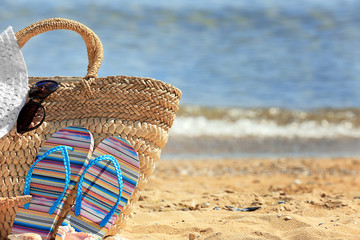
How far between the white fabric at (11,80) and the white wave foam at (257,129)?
478 cm

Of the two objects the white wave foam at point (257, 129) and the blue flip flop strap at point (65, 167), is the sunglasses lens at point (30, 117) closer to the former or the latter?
the blue flip flop strap at point (65, 167)

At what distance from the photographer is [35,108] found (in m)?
2.02

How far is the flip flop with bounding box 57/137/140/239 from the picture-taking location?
200cm

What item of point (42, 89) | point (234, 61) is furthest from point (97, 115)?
point (234, 61)

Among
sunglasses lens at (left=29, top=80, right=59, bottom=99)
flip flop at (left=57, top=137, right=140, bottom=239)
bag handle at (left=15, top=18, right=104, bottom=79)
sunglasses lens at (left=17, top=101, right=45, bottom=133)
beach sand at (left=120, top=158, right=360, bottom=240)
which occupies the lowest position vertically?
beach sand at (left=120, top=158, right=360, bottom=240)

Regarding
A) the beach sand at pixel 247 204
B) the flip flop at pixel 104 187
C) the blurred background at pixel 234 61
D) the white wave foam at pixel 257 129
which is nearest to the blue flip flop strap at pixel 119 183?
the flip flop at pixel 104 187

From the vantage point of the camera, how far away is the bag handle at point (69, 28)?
2.12m

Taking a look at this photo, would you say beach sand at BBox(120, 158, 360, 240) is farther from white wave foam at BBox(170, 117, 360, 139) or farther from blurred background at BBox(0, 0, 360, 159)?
white wave foam at BBox(170, 117, 360, 139)

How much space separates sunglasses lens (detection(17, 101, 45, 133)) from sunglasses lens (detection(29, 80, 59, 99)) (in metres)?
0.05

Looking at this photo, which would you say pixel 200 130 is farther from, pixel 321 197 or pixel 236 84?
pixel 321 197

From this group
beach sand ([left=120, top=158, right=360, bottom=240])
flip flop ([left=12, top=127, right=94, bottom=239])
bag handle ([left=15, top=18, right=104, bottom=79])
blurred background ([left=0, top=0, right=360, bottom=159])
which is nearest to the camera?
flip flop ([left=12, top=127, right=94, bottom=239])

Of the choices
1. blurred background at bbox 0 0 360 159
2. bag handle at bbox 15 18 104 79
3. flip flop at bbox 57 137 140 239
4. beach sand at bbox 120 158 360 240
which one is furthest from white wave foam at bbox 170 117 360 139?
flip flop at bbox 57 137 140 239

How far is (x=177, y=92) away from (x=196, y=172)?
8.48ft

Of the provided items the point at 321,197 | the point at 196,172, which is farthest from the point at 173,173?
the point at 321,197
